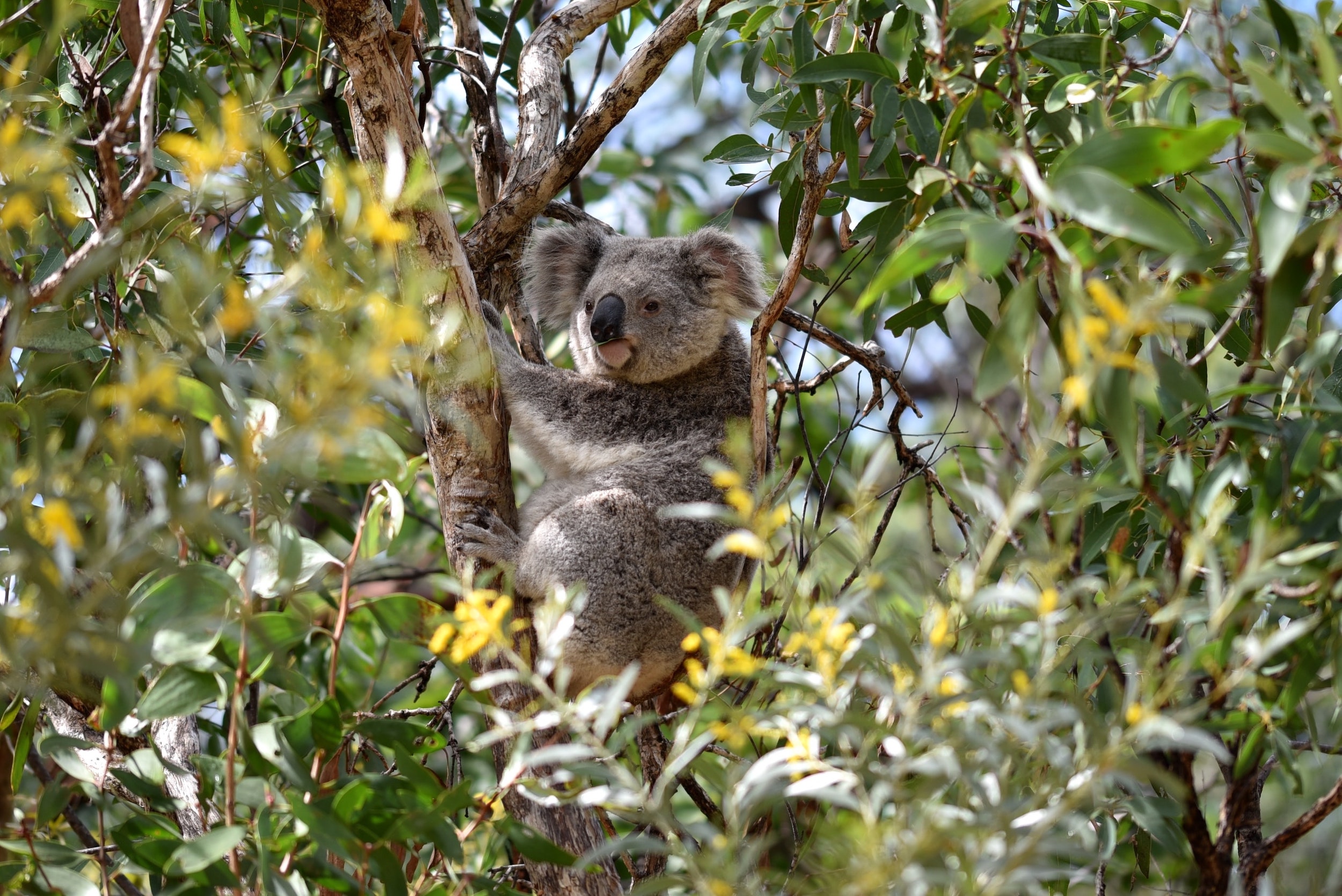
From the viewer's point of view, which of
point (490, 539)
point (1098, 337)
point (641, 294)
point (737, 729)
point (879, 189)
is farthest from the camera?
point (641, 294)

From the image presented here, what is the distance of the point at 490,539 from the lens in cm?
259

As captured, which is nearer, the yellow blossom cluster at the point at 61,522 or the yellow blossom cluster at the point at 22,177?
the yellow blossom cluster at the point at 61,522

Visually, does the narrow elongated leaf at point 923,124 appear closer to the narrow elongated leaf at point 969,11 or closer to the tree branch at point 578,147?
the narrow elongated leaf at point 969,11

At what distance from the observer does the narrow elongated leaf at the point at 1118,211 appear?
3.96 feet

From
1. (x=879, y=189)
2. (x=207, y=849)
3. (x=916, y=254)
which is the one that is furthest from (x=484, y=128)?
(x=207, y=849)

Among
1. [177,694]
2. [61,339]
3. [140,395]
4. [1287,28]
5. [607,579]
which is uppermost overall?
[1287,28]

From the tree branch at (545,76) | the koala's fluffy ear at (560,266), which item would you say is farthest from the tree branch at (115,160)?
the koala's fluffy ear at (560,266)

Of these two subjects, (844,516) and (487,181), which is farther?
(487,181)

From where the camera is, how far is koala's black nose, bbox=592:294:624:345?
3.26 metres

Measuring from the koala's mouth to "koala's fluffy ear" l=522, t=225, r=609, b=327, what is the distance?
381 mm

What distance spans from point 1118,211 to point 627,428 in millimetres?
2214

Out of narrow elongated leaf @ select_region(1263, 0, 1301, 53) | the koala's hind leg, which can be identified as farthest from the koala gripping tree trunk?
narrow elongated leaf @ select_region(1263, 0, 1301, 53)

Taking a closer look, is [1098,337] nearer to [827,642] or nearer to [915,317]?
[827,642]

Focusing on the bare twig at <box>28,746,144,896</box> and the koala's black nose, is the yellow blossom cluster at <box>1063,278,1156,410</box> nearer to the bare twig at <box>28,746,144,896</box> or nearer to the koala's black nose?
the bare twig at <box>28,746,144,896</box>
